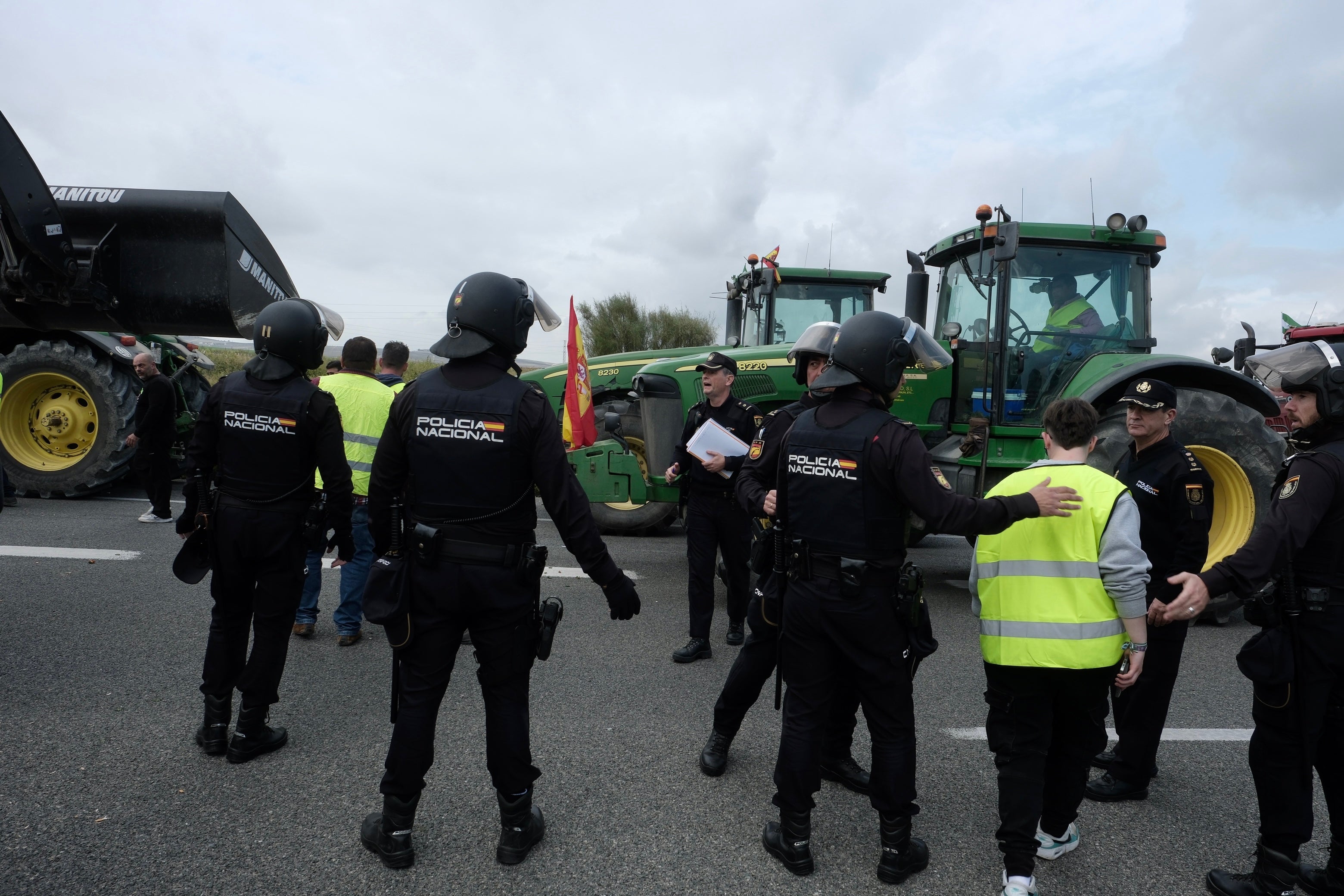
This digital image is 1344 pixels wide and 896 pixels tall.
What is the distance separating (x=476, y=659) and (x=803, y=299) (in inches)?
262

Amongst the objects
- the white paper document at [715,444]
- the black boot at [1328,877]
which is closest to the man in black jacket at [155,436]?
the white paper document at [715,444]

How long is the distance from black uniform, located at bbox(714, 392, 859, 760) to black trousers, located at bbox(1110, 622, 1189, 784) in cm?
111

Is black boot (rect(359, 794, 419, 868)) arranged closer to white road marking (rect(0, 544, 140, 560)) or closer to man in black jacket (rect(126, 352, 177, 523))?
white road marking (rect(0, 544, 140, 560))

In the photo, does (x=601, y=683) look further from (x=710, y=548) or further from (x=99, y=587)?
(x=99, y=587)

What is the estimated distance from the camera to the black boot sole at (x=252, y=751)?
11.1 ft

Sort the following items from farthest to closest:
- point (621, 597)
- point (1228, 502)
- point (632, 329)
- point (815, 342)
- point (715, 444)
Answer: point (632, 329) < point (1228, 502) < point (715, 444) < point (815, 342) < point (621, 597)

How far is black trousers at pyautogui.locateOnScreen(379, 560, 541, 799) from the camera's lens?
271cm

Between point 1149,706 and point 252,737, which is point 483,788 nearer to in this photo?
point 252,737

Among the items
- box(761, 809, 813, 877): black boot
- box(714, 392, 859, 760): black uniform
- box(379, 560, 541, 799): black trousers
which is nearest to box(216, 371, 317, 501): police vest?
box(379, 560, 541, 799): black trousers

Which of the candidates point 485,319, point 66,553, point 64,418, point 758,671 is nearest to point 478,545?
point 485,319

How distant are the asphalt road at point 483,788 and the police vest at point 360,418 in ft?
3.47

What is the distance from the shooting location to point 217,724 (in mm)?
3438

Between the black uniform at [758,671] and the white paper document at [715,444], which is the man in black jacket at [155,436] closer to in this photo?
the white paper document at [715,444]

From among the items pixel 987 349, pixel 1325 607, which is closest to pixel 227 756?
pixel 1325 607
